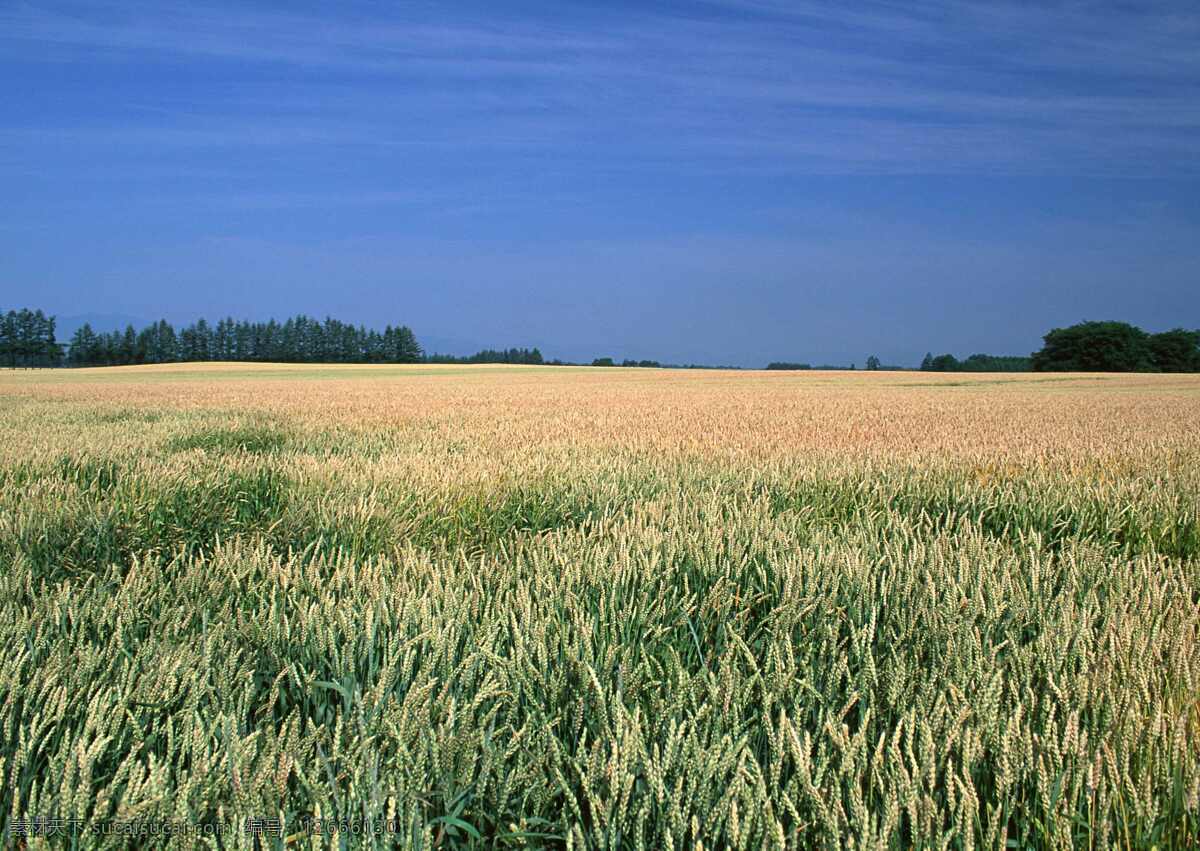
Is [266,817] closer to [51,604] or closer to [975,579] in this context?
[51,604]

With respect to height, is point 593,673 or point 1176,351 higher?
point 1176,351

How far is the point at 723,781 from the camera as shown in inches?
53.7

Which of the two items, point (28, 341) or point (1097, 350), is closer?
point (1097, 350)

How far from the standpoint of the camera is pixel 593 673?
1.49m

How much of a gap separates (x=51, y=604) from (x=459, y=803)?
5.68 feet

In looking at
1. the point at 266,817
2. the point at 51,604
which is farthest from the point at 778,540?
the point at 51,604

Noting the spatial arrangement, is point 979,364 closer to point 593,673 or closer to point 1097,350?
point 1097,350

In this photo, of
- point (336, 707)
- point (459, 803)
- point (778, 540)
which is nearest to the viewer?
point (459, 803)

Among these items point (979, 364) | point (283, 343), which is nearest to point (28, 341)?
point (283, 343)

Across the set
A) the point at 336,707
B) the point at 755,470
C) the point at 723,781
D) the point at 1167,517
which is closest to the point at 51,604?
the point at 336,707

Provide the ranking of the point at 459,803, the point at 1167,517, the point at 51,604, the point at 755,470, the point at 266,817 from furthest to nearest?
the point at 755,470 → the point at 1167,517 → the point at 51,604 → the point at 459,803 → the point at 266,817

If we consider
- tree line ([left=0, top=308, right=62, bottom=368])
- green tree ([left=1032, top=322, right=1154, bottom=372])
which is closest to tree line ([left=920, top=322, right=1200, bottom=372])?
green tree ([left=1032, top=322, right=1154, bottom=372])

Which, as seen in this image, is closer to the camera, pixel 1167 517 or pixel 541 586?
pixel 541 586

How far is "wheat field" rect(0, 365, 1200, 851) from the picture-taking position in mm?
1229
